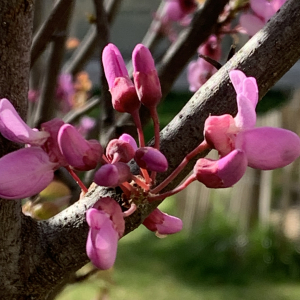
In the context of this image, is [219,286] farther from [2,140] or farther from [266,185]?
[2,140]

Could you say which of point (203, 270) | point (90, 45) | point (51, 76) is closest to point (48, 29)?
point (51, 76)

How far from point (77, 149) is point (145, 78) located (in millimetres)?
55

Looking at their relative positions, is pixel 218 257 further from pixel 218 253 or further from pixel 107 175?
pixel 107 175

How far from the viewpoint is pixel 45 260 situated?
0.27 metres

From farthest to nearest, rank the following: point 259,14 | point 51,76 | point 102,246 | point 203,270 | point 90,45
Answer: point 203,270
point 90,45
point 51,76
point 259,14
point 102,246

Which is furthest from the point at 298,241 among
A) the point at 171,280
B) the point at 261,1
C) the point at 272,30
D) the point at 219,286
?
the point at 272,30

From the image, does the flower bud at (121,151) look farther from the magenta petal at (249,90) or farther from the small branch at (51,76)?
the small branch at (51,76)

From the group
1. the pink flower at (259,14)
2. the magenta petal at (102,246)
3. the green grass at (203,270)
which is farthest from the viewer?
the green grass at (203,270)

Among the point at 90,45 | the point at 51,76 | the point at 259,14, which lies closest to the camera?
the point at 259,14

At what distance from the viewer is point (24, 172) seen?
0.68 feet

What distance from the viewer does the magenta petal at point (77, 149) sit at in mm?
205

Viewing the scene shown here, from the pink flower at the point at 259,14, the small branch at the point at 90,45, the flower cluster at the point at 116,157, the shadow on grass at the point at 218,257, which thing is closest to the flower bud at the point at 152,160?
the flower cluster at the point at 116,157

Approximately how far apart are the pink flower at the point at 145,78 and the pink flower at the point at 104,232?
60mm

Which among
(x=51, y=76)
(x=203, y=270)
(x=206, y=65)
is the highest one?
(x=206, y=65)
